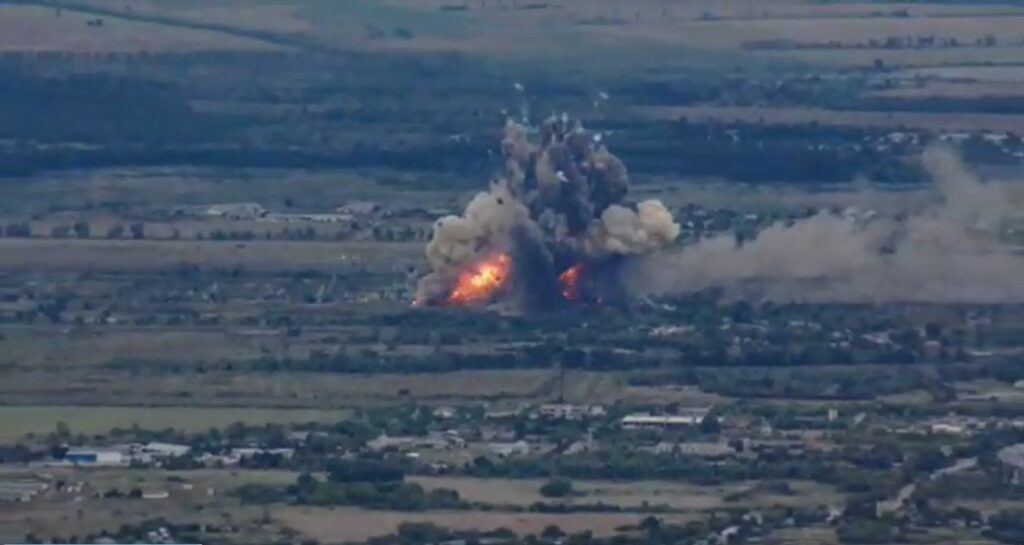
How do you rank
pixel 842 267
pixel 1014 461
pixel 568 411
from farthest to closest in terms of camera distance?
pixel 842 267
pixel 568 411
pixel 1014 461

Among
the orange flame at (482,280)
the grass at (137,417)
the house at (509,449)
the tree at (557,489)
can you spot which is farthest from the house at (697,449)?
the orange flame at (482,280)

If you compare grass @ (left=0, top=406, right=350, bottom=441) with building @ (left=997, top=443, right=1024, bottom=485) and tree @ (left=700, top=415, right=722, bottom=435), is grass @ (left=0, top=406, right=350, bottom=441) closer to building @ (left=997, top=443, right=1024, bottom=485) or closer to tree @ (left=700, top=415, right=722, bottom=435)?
tree @ (left=700, top=415, right=722, bottom=435)

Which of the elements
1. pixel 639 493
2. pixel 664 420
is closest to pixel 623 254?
pixel 664 420

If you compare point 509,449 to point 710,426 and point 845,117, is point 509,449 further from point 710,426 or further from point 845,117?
point 845,117

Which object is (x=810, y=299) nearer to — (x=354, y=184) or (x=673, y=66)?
(x=354, y=184)

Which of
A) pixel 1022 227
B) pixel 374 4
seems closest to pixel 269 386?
pixel 1022 227

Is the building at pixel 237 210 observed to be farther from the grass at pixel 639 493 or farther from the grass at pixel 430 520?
the grass at pixel 430 520

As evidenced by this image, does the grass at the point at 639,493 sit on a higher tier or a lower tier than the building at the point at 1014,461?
lower
